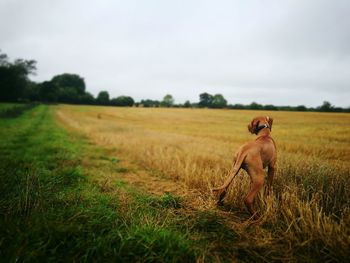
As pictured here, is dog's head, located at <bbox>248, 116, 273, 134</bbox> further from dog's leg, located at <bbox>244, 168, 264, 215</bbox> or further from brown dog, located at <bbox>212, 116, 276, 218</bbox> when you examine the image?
dog's leg, located at <bbox>244, 168, 264, 215</bbox>

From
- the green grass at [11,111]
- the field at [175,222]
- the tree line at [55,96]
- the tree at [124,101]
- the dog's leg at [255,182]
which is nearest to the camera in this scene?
the field at [175,222]

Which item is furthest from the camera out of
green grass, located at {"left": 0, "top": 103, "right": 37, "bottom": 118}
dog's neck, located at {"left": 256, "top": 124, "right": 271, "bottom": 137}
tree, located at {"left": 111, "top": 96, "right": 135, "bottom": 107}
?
tree, located at {"left": 111, "top": 96, "right": 135, "bottom": 107}

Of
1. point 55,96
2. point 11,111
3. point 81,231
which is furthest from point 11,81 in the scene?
point 81,231

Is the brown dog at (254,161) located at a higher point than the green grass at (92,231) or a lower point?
higher

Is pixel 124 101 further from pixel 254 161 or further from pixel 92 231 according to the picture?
pixel 92 231

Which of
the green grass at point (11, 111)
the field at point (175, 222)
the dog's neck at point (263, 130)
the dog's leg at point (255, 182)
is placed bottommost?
the green grass at point (11, 111)

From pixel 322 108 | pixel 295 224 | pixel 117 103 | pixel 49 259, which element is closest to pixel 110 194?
pixel 49 259

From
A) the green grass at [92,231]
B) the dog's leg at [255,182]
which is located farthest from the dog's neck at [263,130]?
the green grass at [92,231]

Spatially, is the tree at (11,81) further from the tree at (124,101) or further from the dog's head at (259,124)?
the dog's head at (259,124)

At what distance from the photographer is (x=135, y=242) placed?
3.16 metres

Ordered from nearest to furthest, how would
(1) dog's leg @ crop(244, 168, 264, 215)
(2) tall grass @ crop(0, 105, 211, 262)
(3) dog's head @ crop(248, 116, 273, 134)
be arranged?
(2) tall grass @ crop(0, 105, 211, 262) < (1) dog's leg @ crop(244, 168, 264, 215) < (3) dog's head @ crop(248, 116, 273, 134)

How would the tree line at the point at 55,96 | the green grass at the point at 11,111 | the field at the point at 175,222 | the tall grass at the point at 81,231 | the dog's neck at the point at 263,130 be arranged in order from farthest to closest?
the tree line at the point at 55,96 < the green grass at the point at 11,111 < the dog's neck at the point at 263,130 < the field at the point at 175,222 < the tall grass at the point at 81,231

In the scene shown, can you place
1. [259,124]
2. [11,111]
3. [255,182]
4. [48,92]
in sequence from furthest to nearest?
[48,92] < [11,111] < [259,124] < [255,182]

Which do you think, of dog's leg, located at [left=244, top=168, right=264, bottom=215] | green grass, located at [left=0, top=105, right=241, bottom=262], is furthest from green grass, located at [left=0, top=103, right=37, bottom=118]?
dog's leg, located at [left=244, top=168, right=264, bottom=215]
